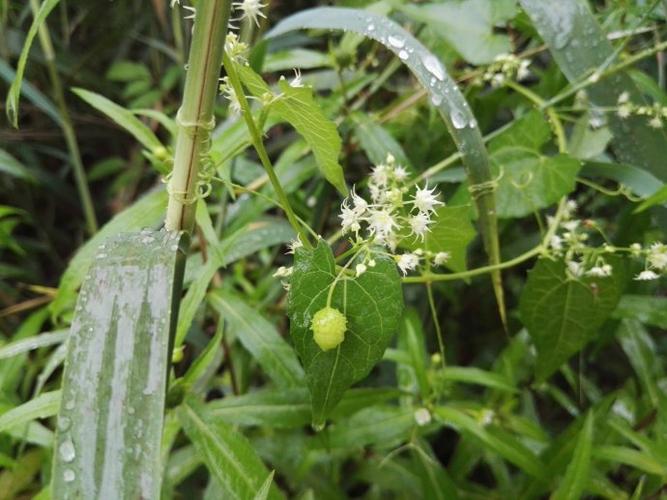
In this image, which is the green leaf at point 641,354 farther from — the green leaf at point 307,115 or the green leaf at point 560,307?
the green leaf at point 307,115

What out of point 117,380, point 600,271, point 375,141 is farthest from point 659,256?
point 117,380

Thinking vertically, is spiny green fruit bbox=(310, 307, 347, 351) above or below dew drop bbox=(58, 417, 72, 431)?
above

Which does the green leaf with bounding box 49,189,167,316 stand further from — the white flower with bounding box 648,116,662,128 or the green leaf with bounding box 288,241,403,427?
the white flower with bounding box 648,116,662,128

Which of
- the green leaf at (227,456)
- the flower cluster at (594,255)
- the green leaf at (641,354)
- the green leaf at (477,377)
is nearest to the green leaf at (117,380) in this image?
the green leaf at (227,456)

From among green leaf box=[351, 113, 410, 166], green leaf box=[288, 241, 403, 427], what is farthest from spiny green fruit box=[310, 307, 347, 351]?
green leaf box=[351, 113, 410, 166]

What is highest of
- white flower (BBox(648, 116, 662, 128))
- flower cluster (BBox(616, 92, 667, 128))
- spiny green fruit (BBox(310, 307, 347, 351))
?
flower cluster (BBox(616, 92, 667, 128))
